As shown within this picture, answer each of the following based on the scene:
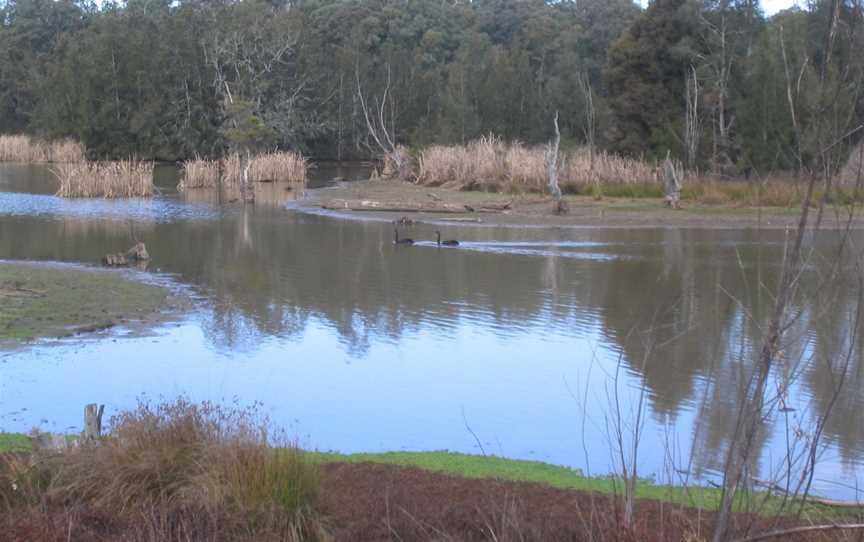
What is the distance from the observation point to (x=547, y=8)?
78.9 meters

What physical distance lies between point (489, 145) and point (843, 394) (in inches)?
1113

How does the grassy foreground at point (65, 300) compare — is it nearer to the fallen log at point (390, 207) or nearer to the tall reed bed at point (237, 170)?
the fallen log at point (390, 207)

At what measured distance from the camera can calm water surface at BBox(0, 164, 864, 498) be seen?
9203 mm

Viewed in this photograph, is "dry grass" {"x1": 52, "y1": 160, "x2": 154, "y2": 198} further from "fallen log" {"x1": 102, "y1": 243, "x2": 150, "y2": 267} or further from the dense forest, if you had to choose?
"fallen log" {"x1": 102, "y1": 243, "x2": 150, "y2": 267}

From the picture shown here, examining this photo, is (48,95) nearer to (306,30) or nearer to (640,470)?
(306,30)

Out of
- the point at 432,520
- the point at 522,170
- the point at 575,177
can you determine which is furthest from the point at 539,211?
the point at 432,520

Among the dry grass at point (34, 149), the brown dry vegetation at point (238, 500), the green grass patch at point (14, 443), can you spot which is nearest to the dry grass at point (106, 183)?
the dry grass at point (34, 149)

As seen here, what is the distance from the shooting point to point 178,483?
645 cm

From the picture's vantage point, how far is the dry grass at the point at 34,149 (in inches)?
2226

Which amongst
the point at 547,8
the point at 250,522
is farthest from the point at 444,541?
the point at 547,8

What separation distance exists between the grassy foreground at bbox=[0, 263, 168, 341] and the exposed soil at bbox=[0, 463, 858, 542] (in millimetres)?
7444

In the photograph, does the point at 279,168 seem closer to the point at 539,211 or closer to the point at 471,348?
the point at 539,211

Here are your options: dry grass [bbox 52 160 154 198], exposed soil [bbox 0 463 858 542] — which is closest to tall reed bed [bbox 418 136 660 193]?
dry grass [bbox 52 160 154 198]

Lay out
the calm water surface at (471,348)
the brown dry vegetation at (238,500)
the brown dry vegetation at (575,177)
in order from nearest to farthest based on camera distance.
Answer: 1. the brown dry vegetation at (238,500)
2. the calm water surface at (471,348)
3. the brown dry vegetation at (575,177)
